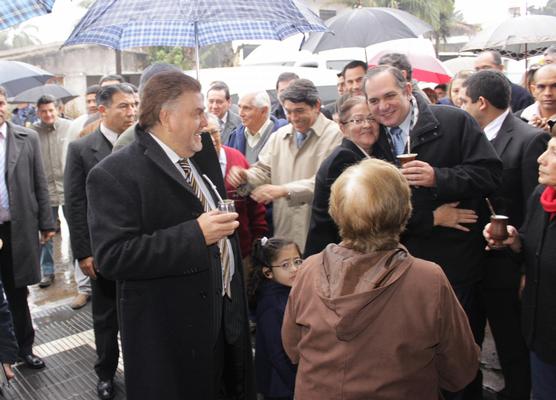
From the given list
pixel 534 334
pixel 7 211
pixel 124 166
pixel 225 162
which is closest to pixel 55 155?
pixel 7 211

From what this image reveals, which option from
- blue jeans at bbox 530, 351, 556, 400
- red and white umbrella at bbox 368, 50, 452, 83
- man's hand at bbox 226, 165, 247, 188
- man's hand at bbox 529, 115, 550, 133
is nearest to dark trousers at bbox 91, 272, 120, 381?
man's hand at bbox 226, 165, 247, 188

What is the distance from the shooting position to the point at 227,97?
665 cm

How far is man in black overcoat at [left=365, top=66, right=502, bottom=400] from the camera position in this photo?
2928mm

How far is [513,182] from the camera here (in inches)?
135

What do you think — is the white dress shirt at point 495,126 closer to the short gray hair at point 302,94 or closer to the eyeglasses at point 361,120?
the eyeglasses at point 361,120

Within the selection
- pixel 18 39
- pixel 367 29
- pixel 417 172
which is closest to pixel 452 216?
pixel 417 172

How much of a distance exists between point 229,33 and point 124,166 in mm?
2771

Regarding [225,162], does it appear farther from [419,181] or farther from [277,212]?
[419,181]

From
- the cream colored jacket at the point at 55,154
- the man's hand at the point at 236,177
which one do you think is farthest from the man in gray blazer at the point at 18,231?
the cream colored jacket at the point at 55,154

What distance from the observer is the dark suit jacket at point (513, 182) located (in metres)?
3.34

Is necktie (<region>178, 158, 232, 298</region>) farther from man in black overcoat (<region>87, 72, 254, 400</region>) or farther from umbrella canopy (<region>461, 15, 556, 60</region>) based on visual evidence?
umbrella canopy (<region>461, 15, 556, 60</region>)

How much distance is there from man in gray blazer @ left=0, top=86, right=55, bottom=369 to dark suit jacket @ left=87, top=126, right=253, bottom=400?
2271mm

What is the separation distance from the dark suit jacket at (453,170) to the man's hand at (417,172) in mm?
149

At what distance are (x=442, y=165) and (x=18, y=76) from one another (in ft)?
24.5
